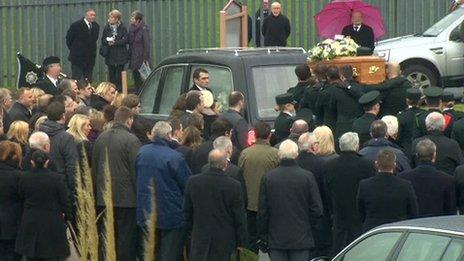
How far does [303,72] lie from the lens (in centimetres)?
1644

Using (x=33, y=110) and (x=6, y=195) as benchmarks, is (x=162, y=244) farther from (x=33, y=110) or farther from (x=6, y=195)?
(x=33, y=110)

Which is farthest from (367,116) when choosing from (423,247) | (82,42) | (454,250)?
(82,42)

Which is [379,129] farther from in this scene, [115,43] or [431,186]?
[115,43]

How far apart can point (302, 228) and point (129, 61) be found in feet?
48.1

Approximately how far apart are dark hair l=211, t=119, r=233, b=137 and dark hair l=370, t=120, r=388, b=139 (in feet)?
5.16

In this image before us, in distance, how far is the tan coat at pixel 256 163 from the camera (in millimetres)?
14367

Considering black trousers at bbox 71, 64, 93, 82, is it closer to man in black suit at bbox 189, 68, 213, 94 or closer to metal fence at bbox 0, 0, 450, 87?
metal fence at bbox 0, 0, 450, 87

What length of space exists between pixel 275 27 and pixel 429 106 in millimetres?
12358

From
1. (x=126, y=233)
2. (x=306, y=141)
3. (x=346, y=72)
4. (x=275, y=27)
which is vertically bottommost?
(x=126, y=233)

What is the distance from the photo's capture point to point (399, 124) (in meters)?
15.3

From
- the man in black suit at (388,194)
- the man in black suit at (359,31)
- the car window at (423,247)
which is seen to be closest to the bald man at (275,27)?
the man in black suit at (359,31)

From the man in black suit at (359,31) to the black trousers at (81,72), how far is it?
28.3ft

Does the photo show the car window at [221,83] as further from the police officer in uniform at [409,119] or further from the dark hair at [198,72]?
the police officer in uniform at [409,119]

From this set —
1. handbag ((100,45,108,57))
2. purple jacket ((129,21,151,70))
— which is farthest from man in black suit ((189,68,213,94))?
handbag ((100,45,108,57))
